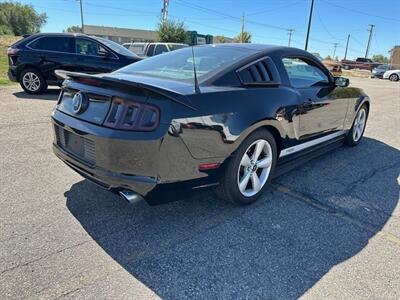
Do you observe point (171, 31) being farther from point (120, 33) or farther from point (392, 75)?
point (120, 33)

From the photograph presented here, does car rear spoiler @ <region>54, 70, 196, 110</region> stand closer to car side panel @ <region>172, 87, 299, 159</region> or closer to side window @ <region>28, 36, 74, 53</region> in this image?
car side panel @ <region>172, 87, 299, 159</region>

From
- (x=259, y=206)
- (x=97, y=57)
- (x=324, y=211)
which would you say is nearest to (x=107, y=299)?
(x=259, y=206)

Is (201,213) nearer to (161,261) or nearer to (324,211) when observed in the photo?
(161,261)

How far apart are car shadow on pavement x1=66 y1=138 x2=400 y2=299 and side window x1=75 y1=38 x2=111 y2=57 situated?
20.5ft

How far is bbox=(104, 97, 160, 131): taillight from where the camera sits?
2373mm

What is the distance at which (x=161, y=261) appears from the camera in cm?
238

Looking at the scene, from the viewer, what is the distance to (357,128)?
5.43 metres

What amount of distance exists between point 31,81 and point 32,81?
0.02 metres

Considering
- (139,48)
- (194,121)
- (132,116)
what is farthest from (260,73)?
(139,48)

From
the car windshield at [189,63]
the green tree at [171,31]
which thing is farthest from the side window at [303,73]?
the green tree at [171,31]

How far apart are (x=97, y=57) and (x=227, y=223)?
7.23 m

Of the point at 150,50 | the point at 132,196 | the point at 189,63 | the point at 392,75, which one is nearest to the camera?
the point at 132,196

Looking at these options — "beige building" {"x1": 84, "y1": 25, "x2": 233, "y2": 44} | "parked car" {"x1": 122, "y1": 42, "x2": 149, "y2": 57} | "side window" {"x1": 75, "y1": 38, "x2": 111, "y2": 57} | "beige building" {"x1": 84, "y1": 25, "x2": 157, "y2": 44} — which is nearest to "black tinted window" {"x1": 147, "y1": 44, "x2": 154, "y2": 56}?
"parked car" {"x1": 122, "y1": 42, "x2": 149, "y2": 57}

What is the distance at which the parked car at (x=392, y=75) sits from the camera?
95.7 ft
